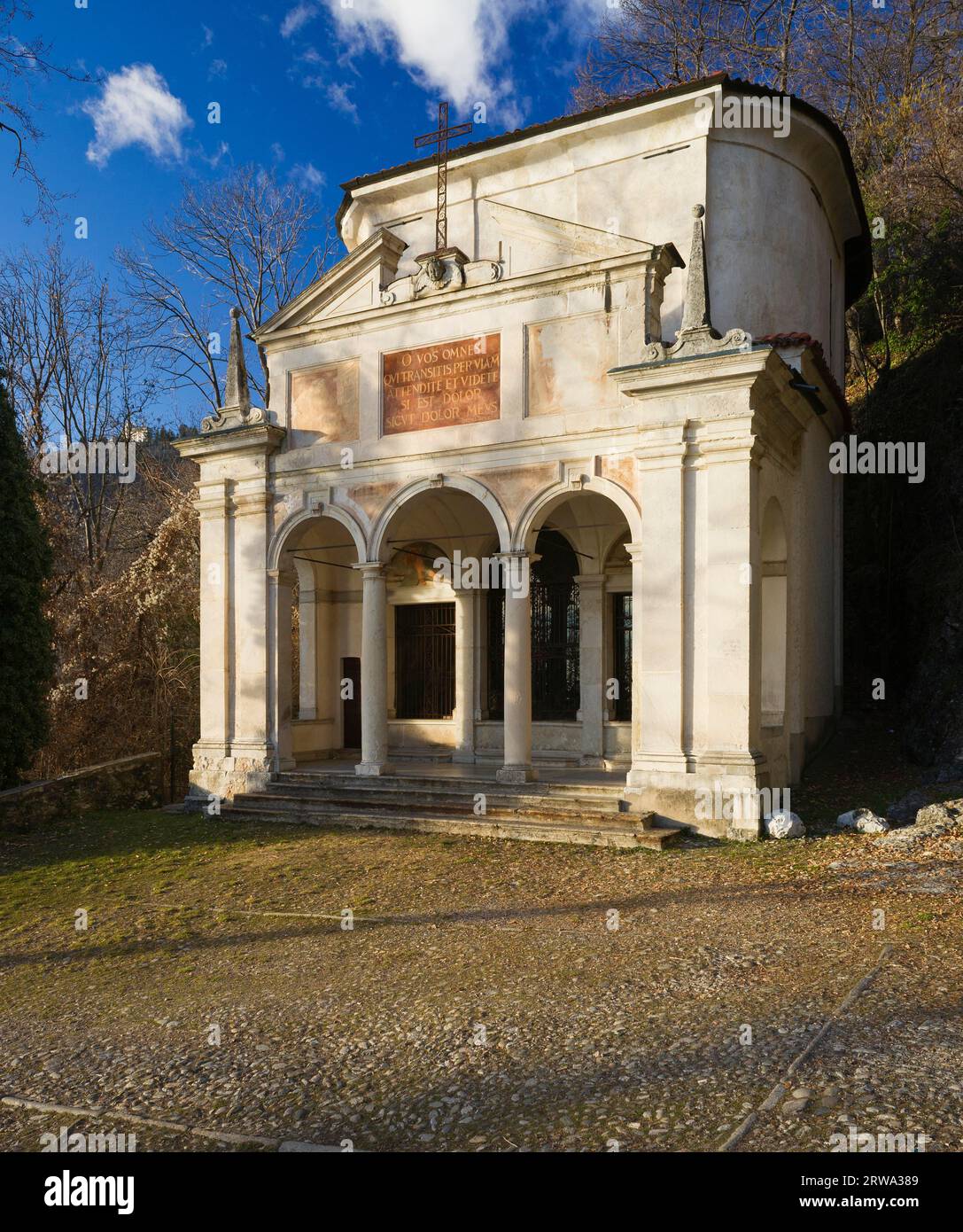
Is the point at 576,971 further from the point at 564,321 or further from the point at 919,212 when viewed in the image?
the point at 919,212

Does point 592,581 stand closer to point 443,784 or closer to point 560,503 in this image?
point 560,503

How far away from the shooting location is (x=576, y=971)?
6.27 metres

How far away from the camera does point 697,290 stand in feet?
36.6

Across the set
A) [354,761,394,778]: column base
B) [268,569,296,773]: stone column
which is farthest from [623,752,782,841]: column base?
[268,569,296,773]: stone column

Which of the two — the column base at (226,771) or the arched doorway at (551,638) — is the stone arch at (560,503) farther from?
the column base at (226,771)

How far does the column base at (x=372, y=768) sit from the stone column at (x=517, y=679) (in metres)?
1.91

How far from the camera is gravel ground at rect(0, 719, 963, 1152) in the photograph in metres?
4.23

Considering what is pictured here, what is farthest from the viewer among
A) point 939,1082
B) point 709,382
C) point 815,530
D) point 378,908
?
point 815,530

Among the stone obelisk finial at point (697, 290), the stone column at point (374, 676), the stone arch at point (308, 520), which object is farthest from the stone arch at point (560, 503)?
the stone arch at point (308, 520)

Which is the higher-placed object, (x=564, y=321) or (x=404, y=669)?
(x=564, y=321)

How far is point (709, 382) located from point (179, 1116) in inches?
359

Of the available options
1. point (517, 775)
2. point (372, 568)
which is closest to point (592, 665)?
point (517, 775)

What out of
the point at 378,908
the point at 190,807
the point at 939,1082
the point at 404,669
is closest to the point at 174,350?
the point at 404,669

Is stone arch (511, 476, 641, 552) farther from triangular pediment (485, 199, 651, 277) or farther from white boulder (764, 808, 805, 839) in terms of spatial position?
white boulder (764, 808, 805, 839)
